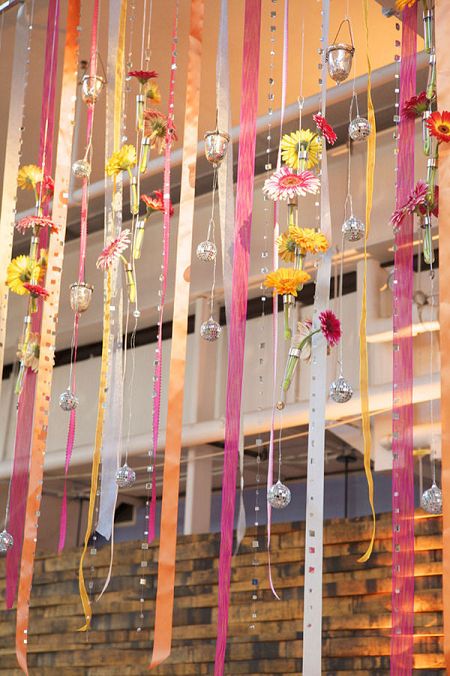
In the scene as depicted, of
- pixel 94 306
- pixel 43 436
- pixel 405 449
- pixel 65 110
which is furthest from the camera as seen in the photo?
pixel 94 306

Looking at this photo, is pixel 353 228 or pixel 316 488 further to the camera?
pixel 353 228

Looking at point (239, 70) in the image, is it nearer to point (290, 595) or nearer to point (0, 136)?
point (0, 136)

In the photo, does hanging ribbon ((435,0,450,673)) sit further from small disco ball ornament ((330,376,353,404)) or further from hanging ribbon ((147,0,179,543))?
hanging ribbon ((147,0,179,543))

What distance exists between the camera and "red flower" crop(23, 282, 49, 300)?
116 inches

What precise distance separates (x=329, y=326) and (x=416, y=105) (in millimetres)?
516

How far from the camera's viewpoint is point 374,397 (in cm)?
552

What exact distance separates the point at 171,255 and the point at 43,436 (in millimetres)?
4147

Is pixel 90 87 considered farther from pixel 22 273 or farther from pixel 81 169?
pixel 22 273

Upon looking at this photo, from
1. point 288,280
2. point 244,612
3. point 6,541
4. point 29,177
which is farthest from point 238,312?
point 244,612

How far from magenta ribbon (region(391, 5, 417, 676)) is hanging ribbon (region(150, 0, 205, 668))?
0.47 m

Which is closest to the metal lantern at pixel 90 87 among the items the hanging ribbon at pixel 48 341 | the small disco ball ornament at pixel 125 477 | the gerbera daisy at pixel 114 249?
the hanging ribbon at pixel 48 341

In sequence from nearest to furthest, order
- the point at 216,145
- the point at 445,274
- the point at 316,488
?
the point at 445,274, the point at 316,488, the point at 216,145

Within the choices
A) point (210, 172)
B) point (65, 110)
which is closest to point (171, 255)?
point (210, 172)

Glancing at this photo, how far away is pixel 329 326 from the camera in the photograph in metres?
2.39
